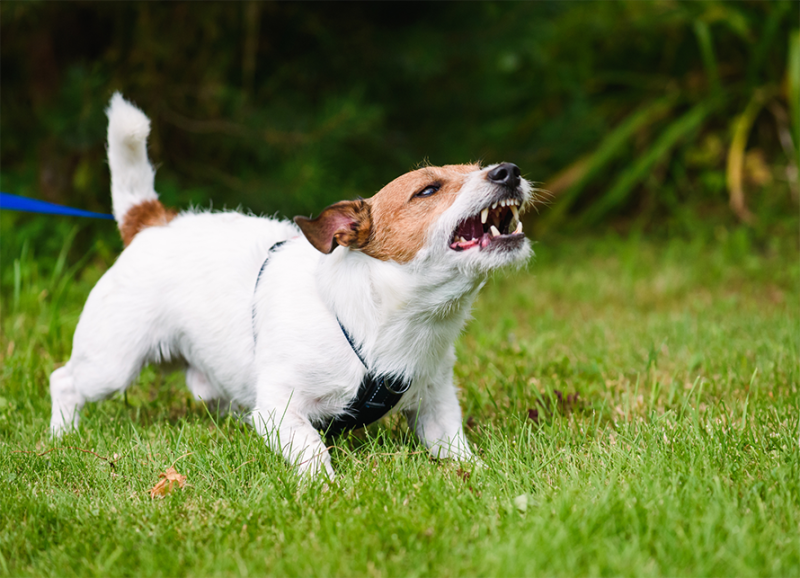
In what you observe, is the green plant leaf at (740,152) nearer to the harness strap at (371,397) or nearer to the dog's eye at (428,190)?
the dog's eye at (428,190)

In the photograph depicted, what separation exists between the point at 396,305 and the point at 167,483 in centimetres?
94

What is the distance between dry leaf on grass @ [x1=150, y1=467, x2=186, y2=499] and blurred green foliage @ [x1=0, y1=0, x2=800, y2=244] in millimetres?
3217

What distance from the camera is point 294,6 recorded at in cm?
573

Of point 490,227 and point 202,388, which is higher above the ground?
point 490,227

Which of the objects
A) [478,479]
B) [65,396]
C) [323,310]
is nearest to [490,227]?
[323,310]

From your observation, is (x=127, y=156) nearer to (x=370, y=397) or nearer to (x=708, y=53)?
(x=370, y=397)

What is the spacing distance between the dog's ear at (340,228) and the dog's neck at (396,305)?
0.08m

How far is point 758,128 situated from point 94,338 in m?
6.72

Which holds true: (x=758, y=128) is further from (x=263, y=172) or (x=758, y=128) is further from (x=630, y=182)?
(x=263, y=172)

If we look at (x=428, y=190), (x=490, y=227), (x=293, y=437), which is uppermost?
(x=428, y=190)

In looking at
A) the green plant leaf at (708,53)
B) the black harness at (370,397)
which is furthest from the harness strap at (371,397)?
the green plant leaf at (708,53)

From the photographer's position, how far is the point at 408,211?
2605 millimetres

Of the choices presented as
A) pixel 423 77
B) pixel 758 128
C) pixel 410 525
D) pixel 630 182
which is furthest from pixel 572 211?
pixel 410 525

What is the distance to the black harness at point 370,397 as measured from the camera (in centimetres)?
257
